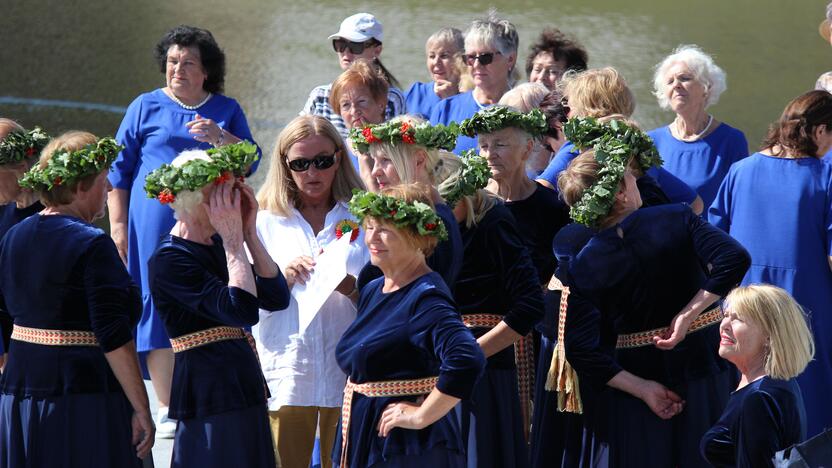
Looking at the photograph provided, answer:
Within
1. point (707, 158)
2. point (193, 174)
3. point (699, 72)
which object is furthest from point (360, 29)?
point (193, 174)

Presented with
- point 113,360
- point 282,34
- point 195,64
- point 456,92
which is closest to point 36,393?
point 113,360

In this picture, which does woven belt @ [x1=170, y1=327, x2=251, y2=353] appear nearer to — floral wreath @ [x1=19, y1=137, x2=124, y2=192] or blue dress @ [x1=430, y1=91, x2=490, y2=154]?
floral wreath @ [x1=19, y1=137, x2=124, y2=192]

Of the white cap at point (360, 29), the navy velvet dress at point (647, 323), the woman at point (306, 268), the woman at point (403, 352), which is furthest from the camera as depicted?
the white cap at point (360, 29)

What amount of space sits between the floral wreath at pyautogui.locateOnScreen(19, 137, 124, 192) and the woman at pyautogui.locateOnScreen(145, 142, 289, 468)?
1.02ft

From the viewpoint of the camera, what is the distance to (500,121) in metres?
4.58

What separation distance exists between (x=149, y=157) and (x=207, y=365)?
2.50m

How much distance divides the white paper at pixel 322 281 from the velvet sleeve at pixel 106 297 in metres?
0.73

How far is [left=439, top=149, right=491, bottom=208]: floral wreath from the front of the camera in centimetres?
418

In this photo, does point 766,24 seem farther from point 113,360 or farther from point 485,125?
point 113,360

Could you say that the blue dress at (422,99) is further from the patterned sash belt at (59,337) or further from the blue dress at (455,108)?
the patterned sash belt at (59,337)

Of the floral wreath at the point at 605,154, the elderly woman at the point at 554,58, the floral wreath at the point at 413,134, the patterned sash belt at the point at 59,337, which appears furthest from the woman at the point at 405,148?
the elderly woman at the point at 554,58

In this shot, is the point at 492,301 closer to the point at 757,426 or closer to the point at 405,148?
the point at 405,148

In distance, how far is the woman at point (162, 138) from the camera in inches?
236

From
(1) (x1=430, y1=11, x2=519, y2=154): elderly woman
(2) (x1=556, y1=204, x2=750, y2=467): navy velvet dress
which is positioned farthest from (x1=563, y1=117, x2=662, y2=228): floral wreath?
(1) (x1=430, y1=11, x2=519, y2=154): elderly woman
